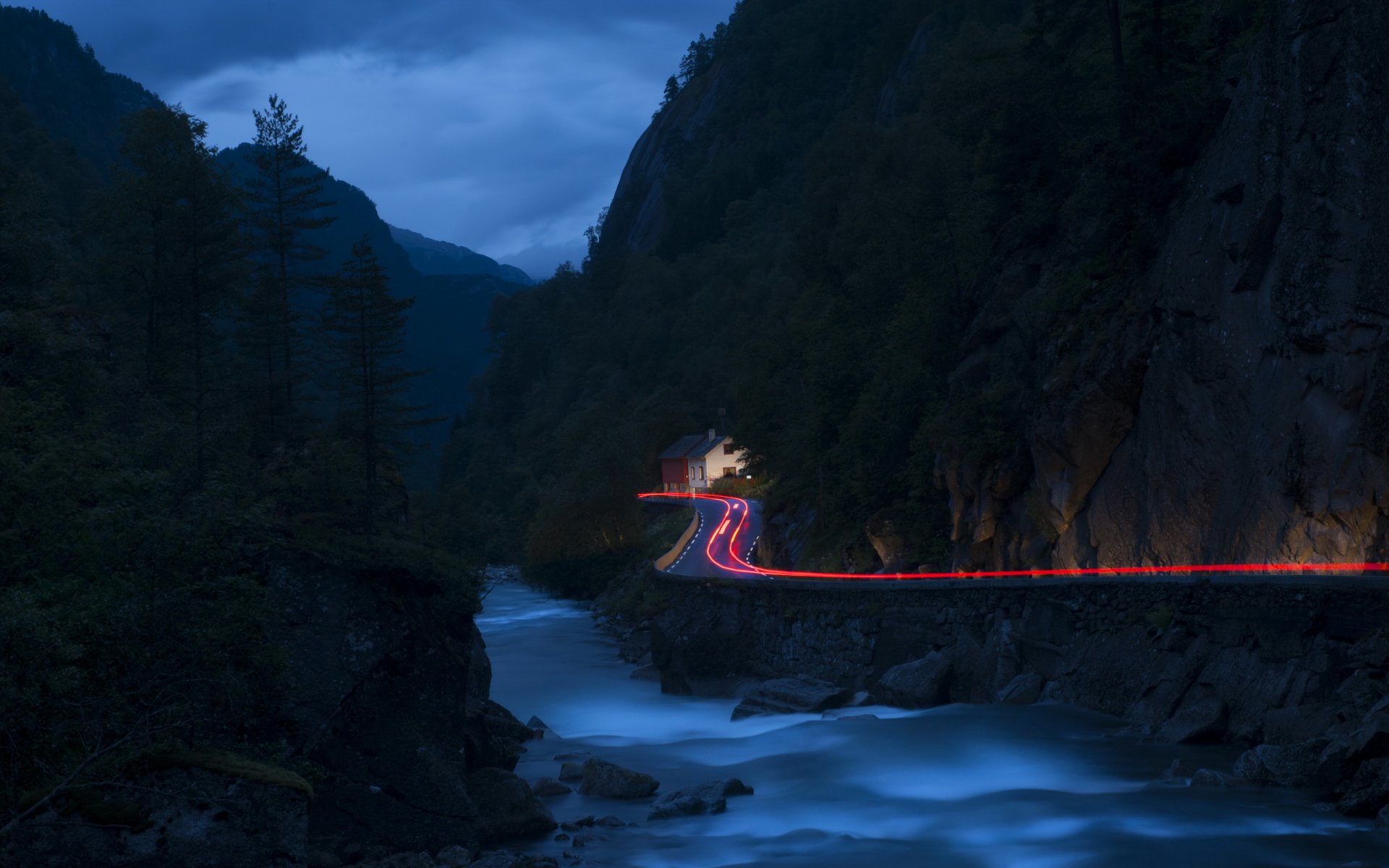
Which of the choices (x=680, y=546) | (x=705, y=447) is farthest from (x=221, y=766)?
(x=705, y=447)

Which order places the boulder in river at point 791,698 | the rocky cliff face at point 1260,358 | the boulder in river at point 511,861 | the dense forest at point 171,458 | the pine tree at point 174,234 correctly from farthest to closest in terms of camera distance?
the pine tree at point 174,234 → the boulder in river at point 791,698 → the rocky cliff face at point 1260,358 → the boulder in river at point 511,861 → the dense forest at point 171,458

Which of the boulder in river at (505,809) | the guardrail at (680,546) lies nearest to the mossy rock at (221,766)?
the boulder in river at (505,809)

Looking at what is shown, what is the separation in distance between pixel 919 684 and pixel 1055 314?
1180cm

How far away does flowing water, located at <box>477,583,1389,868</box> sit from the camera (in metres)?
17.9

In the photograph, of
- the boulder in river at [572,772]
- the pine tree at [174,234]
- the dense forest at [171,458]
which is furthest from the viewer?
the pine tree at [174,234]

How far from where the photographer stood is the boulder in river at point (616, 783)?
954 inches

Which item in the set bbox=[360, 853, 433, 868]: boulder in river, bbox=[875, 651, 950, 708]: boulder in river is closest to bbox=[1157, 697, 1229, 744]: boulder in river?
bbox=[875, 651, 950, 708]: boulder in river

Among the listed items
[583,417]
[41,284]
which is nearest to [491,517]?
[583,417]

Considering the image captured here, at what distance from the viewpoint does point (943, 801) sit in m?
22.5

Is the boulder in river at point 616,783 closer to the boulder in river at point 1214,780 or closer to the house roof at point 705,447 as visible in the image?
the boulder in river at point 1214,780

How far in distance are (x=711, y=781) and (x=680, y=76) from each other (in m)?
183

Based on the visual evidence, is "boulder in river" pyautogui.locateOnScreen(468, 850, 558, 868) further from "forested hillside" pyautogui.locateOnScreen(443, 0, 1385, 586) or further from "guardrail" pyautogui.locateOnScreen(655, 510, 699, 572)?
"guardrail" pyautogui.locateOnScreen(655, 510, 699, 572)

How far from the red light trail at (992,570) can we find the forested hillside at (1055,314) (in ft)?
1.21

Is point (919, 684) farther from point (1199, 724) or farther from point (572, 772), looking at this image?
point (572, 772)
